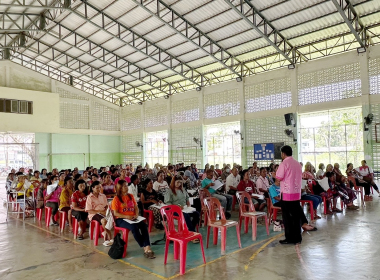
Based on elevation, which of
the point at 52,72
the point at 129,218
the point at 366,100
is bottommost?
the point at 129,218

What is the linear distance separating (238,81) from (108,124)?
35.4 feet

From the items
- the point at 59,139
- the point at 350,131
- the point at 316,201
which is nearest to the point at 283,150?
the point at 316,201

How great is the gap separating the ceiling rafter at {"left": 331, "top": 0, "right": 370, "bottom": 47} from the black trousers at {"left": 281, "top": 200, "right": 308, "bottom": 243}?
7.19 meters

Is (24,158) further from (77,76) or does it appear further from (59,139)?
(77,76)

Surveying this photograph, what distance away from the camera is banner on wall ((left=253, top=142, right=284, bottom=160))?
13.9 m

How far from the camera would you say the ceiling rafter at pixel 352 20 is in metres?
9.60

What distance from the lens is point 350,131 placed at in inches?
742

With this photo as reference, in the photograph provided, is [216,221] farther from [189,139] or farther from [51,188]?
[189,139]

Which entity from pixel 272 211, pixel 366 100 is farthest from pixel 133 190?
pixel 366 100

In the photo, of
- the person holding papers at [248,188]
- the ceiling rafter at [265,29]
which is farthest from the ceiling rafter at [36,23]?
the person holding papers at [248,188]

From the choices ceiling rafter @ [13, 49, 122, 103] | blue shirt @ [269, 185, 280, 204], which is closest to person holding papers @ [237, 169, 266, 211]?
blue shirt @ [269, 185, 280, 204]

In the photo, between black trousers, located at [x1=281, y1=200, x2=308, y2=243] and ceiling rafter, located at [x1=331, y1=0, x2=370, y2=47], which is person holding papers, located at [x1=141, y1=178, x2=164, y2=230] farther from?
ceiling rafter, located at [x1=331, y1=0, x2=370, y2=47]

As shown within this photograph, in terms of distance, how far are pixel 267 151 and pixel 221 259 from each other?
10.5 metres

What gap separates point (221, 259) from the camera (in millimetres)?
4312
